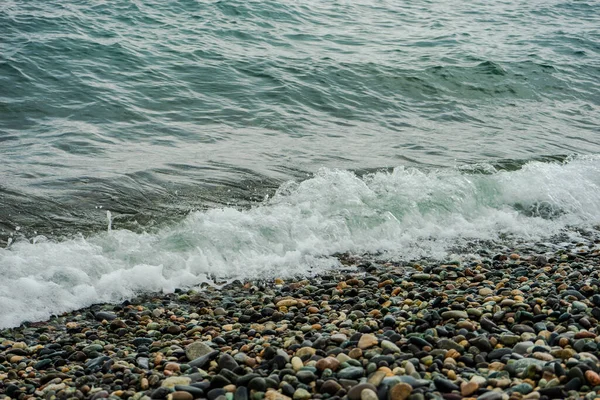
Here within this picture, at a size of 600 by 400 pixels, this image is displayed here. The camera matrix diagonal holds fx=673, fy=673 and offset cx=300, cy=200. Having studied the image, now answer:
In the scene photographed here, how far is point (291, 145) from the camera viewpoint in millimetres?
11344

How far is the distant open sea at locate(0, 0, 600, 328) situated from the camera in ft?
24.8

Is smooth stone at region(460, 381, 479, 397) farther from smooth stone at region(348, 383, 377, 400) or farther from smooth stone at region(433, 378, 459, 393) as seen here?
smooth stone at region(348, 383, 377, 400)

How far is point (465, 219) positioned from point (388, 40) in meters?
11.6

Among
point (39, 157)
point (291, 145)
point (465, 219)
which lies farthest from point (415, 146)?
point (39, 157)

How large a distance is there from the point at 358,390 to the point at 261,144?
7.73 m

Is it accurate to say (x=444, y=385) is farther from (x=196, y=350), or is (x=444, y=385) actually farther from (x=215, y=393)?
(x=196, y=350)

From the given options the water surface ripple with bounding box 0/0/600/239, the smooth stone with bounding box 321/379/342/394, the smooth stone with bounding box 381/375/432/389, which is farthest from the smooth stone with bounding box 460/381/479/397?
the water surface ripple with bounding box 0/0/600/239

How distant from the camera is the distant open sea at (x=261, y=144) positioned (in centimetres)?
755

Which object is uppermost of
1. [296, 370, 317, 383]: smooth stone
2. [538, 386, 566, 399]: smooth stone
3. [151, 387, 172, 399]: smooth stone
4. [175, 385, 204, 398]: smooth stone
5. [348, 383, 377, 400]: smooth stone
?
[538, 386, 566, 399]: smooth stone

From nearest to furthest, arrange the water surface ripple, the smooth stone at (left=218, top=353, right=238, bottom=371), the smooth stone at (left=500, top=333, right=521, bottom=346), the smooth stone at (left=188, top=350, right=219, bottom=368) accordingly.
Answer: the smooth stone at (left=218, top=353, right=238, bottom=371) → the smooth stone at (left=188, top=350, right=219, bottom=368) → the smooth stone at (left=500, top=333, right=521, bottom=346) → the water surface ripple

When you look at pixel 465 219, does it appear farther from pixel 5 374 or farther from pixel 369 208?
pixel 5 374

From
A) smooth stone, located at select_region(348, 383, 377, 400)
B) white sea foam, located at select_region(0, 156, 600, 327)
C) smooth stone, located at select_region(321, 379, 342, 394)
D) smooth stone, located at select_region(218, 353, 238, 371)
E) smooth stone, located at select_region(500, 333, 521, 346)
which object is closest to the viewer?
smooth stone, located at select_region(348, 383, 377, 400)

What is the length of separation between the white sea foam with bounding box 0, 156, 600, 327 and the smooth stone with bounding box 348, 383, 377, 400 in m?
3.25

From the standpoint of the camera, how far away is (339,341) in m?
4.84
